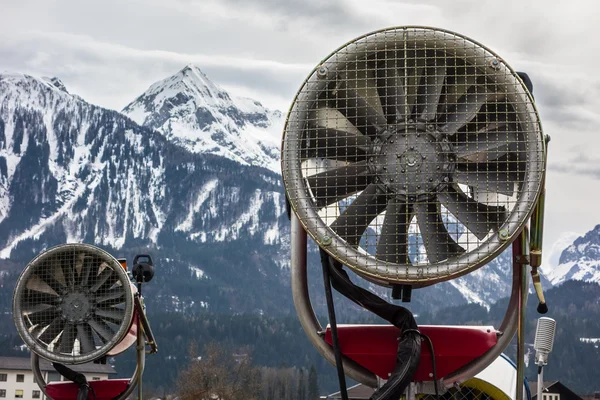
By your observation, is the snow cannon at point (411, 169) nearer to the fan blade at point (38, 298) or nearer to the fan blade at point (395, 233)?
the fan blade at point (395, 233)

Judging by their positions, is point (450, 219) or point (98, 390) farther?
point (98, 390)

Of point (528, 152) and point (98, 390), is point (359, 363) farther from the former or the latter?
point (98, 390)

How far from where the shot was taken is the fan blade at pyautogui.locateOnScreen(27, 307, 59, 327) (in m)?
25.7

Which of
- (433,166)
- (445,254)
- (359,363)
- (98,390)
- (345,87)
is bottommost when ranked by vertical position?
(98,390)

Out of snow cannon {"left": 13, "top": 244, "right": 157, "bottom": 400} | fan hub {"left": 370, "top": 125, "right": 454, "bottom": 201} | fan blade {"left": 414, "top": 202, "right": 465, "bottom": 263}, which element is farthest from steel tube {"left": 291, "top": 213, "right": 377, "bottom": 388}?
snow cannon {"left": 13, "top": 244, "right": 157, "bottom": 400}

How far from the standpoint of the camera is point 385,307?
15.9 m

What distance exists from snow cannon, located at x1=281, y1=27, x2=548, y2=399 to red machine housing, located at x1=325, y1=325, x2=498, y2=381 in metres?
0.02

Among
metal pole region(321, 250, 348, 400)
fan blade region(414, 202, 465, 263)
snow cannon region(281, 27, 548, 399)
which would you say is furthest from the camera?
metal pole region(321, 250, 348, 400)

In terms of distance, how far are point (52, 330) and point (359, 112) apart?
1249cm

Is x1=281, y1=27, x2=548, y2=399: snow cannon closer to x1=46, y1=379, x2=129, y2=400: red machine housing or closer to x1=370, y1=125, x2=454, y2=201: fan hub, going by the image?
x1=370, y1=125, x2=454, y2=201: fan hub

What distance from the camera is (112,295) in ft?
83.5

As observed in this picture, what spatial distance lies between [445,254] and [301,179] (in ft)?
6.54

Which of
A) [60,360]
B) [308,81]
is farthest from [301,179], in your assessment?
[60,360]

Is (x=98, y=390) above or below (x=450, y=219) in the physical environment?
below
